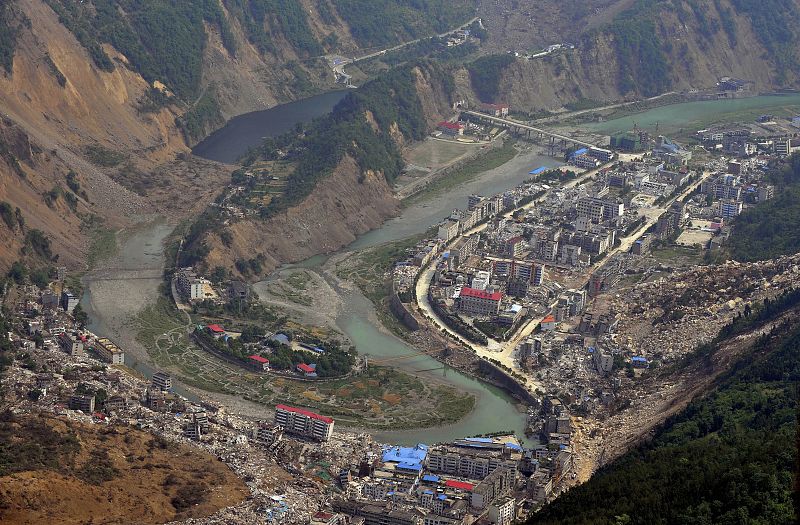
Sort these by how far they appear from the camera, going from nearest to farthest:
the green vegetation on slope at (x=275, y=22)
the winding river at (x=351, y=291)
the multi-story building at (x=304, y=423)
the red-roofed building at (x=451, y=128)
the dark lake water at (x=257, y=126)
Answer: the multi-story building at (x=304, y=423) → the winding river at (x=351, y=291) → the dark lake water at (x=257, y=126) → the red-roofed building at (x=451, y=128) → the green vegetation on slope at (x=275, y=22)

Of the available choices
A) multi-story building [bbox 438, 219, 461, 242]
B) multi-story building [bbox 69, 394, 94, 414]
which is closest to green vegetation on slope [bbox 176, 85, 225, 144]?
multi-story building [bbox 438, 219, 461, 242]

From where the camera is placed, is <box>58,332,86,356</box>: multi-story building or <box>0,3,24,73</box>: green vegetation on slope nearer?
<box>58,332,86,356</box>: multi-story building

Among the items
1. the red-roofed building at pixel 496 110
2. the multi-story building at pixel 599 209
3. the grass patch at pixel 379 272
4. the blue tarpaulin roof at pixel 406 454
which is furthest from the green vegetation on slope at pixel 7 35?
the blue tarpaulin roof at pixel 406 454

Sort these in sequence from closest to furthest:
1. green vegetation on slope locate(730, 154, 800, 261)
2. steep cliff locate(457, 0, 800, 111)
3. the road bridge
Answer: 1. green vegetation on slope locate(730, 154, 800, 261)
2. the road bridge
3. steep cliff locate(457, 0, 800, 111)

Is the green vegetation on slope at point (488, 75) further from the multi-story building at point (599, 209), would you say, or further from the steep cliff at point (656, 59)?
the multi-story building at point (599, 209)

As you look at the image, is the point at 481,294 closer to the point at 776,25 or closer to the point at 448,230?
the point at 448,230

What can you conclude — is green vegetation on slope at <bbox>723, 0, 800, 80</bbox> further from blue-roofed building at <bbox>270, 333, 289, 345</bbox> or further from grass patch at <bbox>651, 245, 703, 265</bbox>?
blue-roofed building at <bbox>270, 333, 289, 345</bbox>

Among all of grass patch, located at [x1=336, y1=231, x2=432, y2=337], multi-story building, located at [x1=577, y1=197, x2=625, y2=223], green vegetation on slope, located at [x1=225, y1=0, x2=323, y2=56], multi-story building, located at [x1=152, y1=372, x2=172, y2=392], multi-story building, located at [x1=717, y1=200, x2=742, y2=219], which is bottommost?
multi-story building, located at [x1=152, y1=372, x2=172, y2=392]

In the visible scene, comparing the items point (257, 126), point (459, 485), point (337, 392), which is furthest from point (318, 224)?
point (459, 485)
